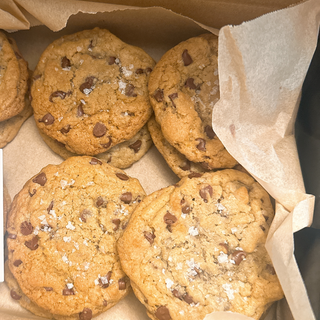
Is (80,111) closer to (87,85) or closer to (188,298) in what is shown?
(87,85)

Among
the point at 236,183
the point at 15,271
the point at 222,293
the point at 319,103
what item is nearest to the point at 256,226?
the point at 236,183

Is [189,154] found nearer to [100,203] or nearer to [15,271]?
[100,203]

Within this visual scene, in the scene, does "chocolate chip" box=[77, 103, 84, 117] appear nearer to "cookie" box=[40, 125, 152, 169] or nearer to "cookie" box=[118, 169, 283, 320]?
"cookie" box=[40, 125, 152, 169]

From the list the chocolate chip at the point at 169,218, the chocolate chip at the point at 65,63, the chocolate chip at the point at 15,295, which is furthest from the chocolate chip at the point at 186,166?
the chocolate chip at the point at 15,295

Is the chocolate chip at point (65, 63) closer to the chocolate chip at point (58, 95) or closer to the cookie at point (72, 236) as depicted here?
the chocolate chip at point (58, 95)

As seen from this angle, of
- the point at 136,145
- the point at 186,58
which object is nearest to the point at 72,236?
the point at 136,145
